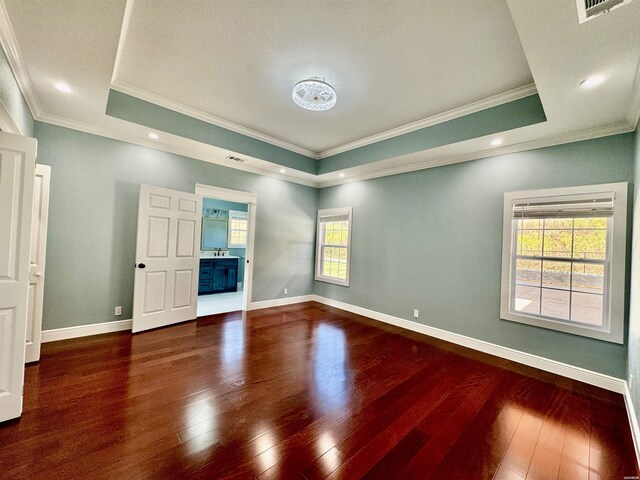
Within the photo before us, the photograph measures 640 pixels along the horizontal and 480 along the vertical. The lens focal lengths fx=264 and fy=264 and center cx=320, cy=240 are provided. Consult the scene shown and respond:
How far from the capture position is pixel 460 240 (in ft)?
12.2

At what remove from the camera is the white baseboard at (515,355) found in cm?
263

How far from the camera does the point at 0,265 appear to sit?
180 cm

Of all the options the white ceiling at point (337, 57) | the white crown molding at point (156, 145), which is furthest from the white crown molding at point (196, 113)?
the white crown molding at point (156, 145)

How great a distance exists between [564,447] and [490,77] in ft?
10.2

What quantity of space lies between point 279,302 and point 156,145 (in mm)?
3450

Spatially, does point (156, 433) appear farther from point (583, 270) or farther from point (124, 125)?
point (583, 270)

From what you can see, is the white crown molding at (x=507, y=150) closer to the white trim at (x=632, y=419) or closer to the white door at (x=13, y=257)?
the white trim at (x=632, y=419)

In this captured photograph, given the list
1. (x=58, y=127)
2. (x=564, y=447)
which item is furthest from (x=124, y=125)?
(x=564, y=447)

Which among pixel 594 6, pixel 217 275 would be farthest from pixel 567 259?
pixel 217 275

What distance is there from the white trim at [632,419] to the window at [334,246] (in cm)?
364

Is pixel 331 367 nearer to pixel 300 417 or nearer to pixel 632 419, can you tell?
pixel 300 417

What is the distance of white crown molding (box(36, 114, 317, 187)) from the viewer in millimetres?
3174

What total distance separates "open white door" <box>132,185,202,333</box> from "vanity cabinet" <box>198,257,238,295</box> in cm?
201

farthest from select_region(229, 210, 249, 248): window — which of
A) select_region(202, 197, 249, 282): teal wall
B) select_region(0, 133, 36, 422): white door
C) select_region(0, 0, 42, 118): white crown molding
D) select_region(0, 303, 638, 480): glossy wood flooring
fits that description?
select_region(0, 133, 36, 422): white door
